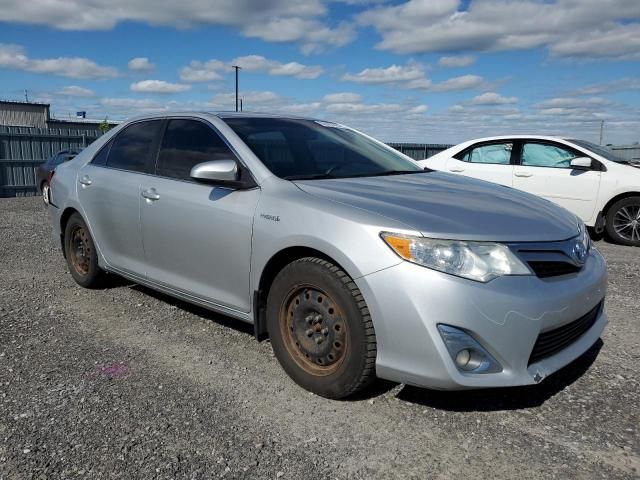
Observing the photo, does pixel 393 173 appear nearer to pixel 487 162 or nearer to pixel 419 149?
pixel 487 162

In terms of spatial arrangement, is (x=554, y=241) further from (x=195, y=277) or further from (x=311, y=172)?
(x=195, y=277)

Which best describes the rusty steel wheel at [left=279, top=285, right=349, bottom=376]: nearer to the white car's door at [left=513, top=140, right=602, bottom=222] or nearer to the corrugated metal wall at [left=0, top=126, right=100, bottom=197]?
the white car's door at [left=513, top=140, right=602, bottom=222]

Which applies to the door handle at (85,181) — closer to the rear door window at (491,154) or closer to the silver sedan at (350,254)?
the silver sedan at (350,254)

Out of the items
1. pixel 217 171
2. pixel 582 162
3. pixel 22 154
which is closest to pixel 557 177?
pixel 582 162

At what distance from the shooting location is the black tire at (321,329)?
278 centimetres

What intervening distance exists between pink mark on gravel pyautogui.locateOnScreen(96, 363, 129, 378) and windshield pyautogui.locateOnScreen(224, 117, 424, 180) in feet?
4.94

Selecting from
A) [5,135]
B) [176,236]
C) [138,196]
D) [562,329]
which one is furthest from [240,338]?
[5,135]

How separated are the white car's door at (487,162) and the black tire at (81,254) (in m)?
5.64

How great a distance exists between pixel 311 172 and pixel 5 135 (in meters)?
15.7

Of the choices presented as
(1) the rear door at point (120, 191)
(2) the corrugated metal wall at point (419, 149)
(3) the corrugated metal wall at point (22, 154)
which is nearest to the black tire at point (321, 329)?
(1) the rear door at point (120, 191)

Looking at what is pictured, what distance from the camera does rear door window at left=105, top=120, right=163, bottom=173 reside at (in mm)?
4301

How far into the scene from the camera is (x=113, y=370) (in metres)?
3.46

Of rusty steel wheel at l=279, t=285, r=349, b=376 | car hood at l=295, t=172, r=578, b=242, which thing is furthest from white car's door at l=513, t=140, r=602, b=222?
rusty steel wheel at l=279, t=285, r=349, b=376

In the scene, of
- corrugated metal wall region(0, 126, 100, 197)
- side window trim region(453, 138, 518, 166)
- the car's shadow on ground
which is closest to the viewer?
the car's shadow on ground
